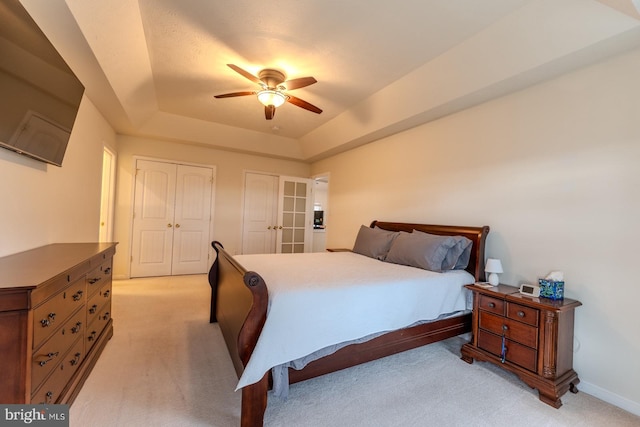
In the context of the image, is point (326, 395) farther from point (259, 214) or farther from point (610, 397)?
point (259, 214)

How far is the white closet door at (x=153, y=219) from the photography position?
15.3 feet

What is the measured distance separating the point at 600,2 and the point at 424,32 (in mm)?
1087

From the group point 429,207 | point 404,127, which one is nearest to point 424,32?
point 404,127

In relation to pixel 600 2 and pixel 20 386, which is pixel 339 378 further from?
pixel 600 2

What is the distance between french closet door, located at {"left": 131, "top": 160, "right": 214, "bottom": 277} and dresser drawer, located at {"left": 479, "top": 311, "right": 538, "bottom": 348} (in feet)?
15.4

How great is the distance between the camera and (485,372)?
218 centimetres

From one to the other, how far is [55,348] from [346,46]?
305 centimetres

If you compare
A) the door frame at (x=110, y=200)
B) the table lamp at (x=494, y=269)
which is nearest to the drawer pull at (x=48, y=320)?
the table lamp at (x=494, y=269)

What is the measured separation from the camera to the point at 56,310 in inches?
55.6

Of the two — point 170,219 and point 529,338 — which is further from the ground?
point 170,219

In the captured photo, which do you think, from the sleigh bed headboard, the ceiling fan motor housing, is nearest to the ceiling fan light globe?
the ceiling fan motor housing

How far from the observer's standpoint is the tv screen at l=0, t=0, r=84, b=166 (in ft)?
4.81

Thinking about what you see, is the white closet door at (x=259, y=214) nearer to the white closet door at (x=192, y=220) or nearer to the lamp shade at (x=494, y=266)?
the white closet door at (x=192, y=220)

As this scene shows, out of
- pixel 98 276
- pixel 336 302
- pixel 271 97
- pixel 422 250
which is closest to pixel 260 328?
pixel 336 302
